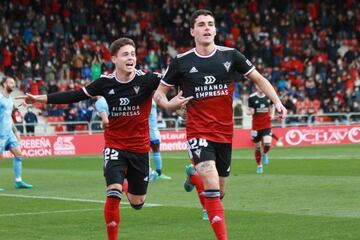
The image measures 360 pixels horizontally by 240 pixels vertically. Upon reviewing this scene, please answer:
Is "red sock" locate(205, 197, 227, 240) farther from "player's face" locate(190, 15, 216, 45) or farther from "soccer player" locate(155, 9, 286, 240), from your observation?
"player's face" locate(190, 15, 216, 45)

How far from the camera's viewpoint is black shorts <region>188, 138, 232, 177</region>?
10.9 meters

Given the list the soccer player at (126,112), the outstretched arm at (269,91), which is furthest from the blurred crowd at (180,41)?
the outstretched arm at (269,91)

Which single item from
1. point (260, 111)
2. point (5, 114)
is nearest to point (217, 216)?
point (5, 114)

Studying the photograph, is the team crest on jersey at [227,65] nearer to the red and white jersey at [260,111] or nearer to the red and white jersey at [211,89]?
the red and white jersey at [211,89]

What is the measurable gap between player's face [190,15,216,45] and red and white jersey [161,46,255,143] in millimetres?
226

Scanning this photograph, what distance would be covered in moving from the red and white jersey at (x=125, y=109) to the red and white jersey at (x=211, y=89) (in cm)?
60

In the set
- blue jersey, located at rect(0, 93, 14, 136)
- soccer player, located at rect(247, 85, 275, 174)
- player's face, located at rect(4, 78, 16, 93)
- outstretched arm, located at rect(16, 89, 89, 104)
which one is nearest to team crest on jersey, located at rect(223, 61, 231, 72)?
outstretched arm, located at rect(16, 89, 89, 104)

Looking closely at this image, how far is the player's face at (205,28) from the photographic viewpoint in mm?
11016

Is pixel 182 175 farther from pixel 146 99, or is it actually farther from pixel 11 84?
pixel 146 99

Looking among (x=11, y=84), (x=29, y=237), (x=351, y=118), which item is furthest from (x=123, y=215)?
(x=351, y=118)

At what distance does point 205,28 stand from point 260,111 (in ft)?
51.6

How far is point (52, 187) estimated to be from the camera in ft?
70.6

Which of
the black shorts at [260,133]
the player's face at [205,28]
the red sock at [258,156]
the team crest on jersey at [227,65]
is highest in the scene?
the player's face at [205,28]

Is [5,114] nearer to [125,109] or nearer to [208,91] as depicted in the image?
[125,109]
